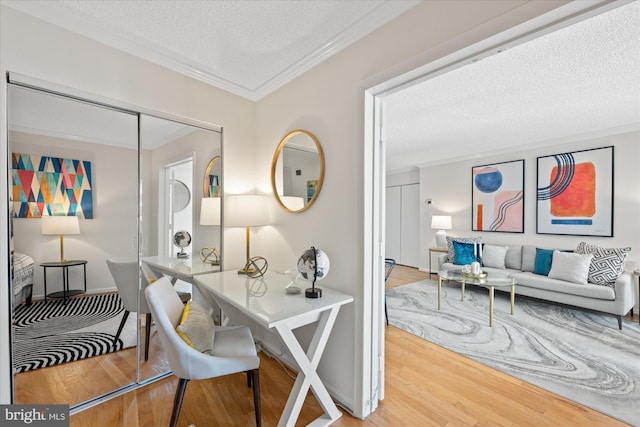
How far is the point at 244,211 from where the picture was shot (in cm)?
224

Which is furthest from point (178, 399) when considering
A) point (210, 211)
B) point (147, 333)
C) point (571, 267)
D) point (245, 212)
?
point (571, 267)

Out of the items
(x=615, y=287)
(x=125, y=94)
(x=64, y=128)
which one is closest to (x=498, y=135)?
(x=615, y=287)

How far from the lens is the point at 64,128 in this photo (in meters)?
1.68

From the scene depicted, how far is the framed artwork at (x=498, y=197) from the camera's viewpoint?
4590mm

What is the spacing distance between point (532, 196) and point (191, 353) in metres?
5.29

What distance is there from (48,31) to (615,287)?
18.3ft

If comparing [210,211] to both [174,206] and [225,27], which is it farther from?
[225,27]

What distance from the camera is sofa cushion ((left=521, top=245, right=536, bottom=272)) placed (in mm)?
4159

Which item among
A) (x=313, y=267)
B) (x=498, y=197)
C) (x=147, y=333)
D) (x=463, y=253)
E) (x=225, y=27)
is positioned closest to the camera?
(x=313, y=267)

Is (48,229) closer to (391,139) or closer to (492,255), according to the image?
(391,139)

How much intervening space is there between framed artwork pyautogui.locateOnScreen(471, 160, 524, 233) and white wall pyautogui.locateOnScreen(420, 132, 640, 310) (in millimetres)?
87

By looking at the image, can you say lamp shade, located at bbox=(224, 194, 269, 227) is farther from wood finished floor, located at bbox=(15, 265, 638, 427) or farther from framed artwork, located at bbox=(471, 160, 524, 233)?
framed artwork, located at bbox=(471, 160, 524, 233)

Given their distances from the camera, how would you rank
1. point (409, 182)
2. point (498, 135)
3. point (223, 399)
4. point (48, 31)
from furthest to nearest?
point (409, 182) → point (498, 135) → point (223, 399) → point (48, 31)

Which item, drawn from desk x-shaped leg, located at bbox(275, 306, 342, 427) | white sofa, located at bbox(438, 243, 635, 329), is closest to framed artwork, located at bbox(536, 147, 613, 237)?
white sofa, located at bbox(438, 243, 635, 329)
